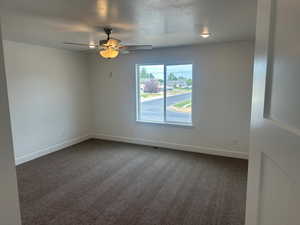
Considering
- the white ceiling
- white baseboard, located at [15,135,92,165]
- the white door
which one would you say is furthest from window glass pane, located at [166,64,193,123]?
the white door

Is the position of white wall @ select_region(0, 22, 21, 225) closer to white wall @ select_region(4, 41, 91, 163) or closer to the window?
white wall @ select_region(4, 41, 91, 163)

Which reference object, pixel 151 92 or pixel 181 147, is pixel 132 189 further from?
pixel 151 92

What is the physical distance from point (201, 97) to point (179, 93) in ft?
1.84

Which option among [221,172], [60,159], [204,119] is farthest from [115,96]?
[221,172]

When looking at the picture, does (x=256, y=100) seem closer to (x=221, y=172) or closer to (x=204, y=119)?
(x=221, y=172)

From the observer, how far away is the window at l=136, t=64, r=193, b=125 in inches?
181

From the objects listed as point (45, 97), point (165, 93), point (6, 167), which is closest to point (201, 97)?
point (165, 93)

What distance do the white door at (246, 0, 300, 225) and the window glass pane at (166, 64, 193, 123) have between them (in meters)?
3.56

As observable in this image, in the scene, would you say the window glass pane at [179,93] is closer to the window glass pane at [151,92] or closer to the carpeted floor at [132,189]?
the window glass pane at [151,92]

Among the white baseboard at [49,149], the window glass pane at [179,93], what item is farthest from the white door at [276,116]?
the white baseboard at [49,149]

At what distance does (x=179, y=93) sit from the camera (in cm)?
470

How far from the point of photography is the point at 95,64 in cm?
542

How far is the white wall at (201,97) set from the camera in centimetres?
401

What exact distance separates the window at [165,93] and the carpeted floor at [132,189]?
96 cm
